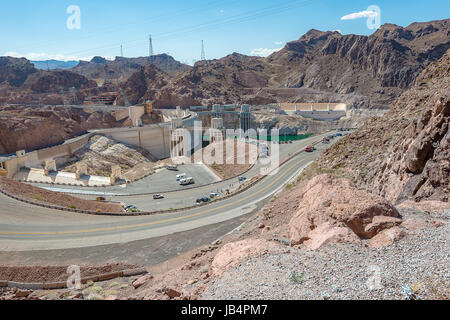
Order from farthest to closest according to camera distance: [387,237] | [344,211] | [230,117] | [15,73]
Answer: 1. [15,73]
2. [230,117]
3. [344,211]
4. [387,237]

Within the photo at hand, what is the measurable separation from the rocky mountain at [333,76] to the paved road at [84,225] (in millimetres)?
79102

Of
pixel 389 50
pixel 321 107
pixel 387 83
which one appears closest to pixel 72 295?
pixel 321 107

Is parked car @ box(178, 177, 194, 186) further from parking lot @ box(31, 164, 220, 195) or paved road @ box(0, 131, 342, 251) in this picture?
paved road @ box(0, 131, 342, 251)

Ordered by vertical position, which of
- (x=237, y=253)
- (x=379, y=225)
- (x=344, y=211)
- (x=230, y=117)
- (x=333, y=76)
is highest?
(x=333, y=76)

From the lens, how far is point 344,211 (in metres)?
8.79

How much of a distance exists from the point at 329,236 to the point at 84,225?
16964mm

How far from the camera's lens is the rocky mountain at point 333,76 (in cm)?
10275

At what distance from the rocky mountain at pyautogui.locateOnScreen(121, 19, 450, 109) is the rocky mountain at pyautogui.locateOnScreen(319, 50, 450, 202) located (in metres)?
83.5

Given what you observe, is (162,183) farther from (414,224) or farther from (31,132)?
(414,224)

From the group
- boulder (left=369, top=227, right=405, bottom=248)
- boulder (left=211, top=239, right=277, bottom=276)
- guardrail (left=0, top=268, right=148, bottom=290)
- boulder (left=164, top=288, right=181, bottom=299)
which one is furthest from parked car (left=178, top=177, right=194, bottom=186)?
boulder (left=369, top=227, right=405, bottom=248)

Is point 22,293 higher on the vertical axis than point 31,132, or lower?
Answer: lower

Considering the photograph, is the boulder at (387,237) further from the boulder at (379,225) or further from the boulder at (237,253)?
the boulder at (237,253)

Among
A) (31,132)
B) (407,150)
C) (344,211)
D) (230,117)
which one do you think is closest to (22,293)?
(344,211)

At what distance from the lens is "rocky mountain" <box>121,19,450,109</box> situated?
102750mm
